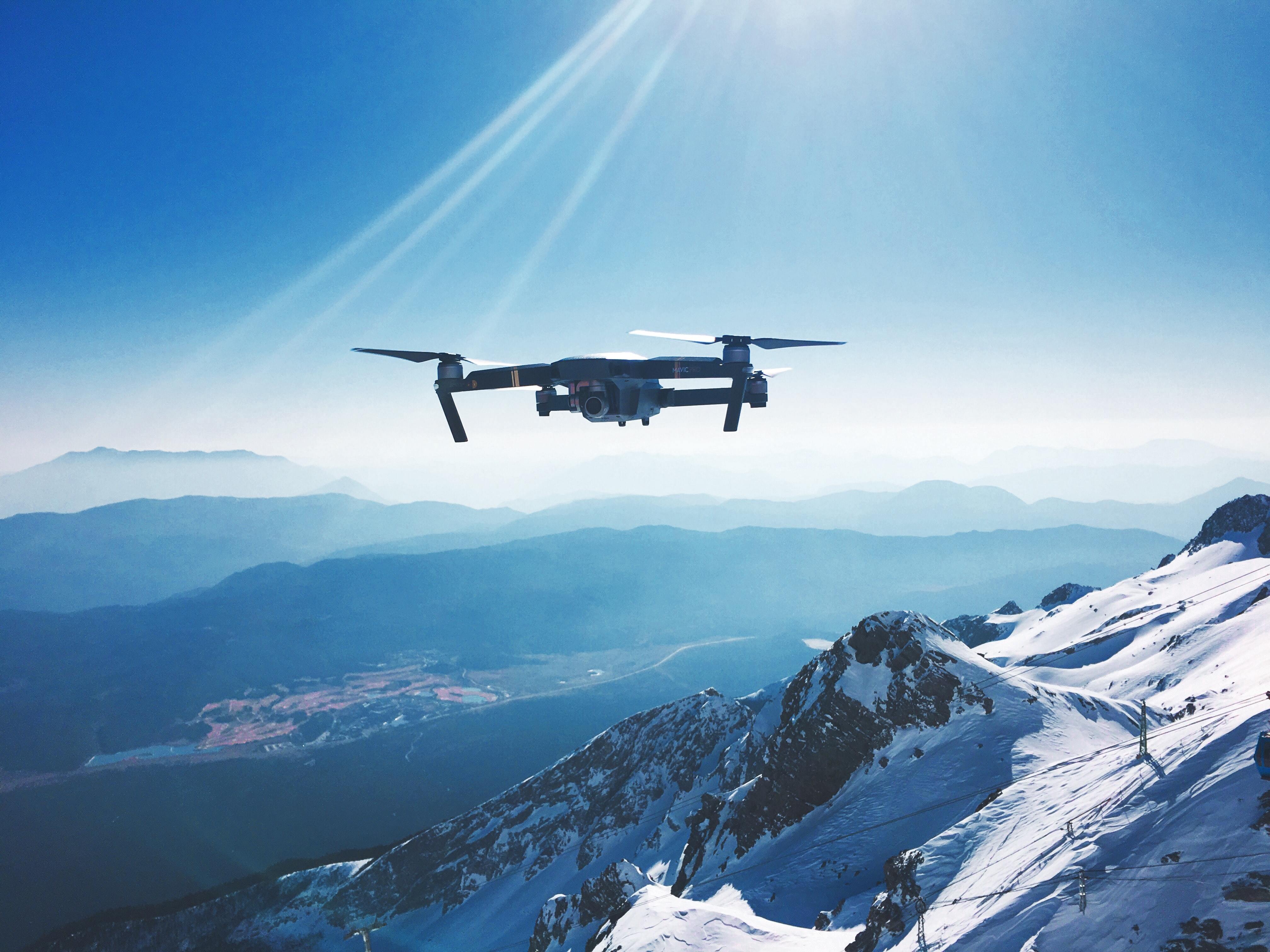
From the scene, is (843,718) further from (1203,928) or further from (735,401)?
(735,401)

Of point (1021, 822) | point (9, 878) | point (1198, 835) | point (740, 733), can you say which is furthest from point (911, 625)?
point (9, 878)

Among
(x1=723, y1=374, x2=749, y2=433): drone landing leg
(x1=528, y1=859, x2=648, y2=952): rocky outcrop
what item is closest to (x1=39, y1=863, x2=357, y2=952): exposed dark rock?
(x1=528, y1=859, x2=648, y2=952): rocky outcrop

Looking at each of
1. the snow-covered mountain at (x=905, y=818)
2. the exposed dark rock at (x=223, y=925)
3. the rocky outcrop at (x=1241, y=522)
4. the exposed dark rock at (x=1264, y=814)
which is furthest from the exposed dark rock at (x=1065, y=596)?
the exposed dark rock at (x=223, y=925)

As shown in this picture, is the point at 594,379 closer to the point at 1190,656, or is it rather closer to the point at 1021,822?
the point at 1021,822

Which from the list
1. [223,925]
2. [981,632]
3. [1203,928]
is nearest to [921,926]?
[1203,928]

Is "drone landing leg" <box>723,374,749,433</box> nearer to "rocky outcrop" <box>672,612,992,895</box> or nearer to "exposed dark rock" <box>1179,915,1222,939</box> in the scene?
"exposed dark rock" <box>1179,915,1222,939</box>

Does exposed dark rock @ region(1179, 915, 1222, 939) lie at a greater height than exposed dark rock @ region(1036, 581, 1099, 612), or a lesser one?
greater

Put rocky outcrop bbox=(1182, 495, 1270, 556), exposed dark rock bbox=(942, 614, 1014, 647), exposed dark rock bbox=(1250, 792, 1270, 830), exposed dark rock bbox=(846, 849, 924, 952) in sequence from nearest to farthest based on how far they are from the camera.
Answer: exposed dark rock bbox=(1250, 792, 1270, 830), exposed dark rock bbox=(846, 849, 924, 952), rocky outcrop bbox=(1182, 495, 1270, 556), exposed dark rock bbox=(942, 614, 1014, 647)
